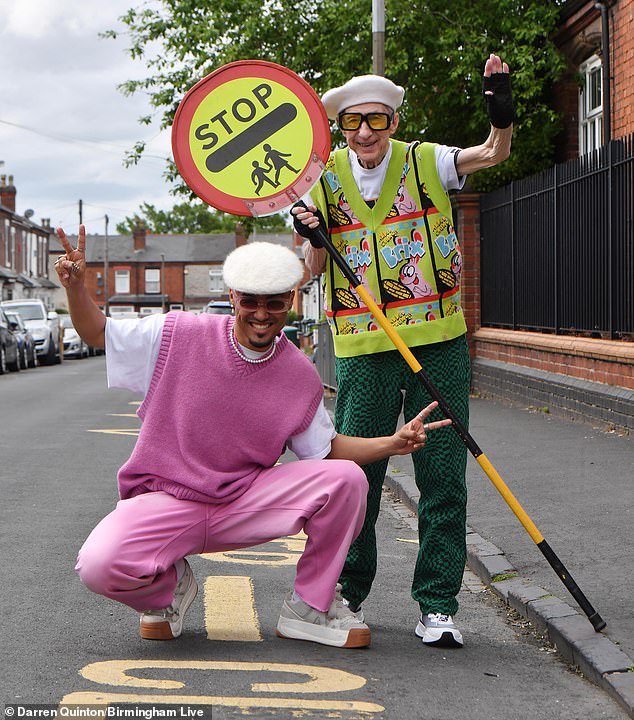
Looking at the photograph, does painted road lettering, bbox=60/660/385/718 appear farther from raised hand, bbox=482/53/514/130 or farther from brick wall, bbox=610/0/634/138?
brick wall, bbox=610/0/634/138

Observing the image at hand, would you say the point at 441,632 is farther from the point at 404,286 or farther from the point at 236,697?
the point at 404,286

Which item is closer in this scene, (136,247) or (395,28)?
(395,28)

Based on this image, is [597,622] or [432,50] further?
[432,50]

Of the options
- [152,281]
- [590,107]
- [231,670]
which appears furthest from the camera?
[152,281]

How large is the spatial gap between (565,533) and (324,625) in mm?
2281

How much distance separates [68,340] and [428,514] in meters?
42.6

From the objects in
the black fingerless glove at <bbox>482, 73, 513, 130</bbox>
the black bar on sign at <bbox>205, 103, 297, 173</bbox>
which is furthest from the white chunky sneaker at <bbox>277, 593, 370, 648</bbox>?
the black fingerless glove at <bbox>482, 73, 513, 130</bbox>

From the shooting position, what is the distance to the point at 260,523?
4.41 metres

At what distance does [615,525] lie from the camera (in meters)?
6.50

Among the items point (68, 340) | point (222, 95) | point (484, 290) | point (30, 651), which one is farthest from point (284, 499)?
point (68, 340)

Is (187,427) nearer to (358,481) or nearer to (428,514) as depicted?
(358,481)

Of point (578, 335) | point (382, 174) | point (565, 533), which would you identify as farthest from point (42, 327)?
point (382, 174)

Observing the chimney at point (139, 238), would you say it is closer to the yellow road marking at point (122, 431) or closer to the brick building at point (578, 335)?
the brick building at point (578, 335)

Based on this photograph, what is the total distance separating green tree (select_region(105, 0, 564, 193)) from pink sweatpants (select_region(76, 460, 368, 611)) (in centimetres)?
1379
